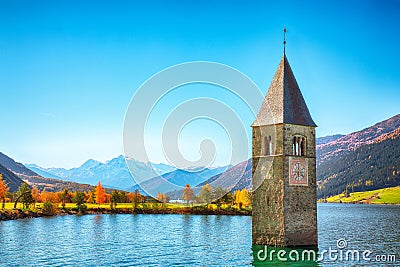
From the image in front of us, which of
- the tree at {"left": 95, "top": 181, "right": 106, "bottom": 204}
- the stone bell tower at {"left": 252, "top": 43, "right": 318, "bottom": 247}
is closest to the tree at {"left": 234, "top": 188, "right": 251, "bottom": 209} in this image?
the tree at {"left": 95, "top": 181, "right": 106, "bottom": 204}

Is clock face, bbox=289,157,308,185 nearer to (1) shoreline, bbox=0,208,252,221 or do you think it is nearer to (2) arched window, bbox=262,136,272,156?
(2) arched window, bbox=262,136,272,156

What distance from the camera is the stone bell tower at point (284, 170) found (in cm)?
3947

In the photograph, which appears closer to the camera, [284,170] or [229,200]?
[284,170]

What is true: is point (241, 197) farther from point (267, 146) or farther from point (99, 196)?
point (267, 146)

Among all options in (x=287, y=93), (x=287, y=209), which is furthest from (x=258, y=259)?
(x=287, y=93)

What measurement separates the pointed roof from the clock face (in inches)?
127

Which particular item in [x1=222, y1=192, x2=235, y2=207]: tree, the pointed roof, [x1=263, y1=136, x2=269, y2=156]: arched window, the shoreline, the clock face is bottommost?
the shoreline

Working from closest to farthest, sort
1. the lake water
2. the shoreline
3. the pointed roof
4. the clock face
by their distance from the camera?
the lake water < the clock face < the pointed roof < the shoreline

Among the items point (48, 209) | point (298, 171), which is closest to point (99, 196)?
point (48, 209)

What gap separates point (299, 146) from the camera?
4116 centimetres

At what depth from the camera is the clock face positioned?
3991cm

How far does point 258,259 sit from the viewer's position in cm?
3731

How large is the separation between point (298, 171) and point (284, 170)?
1.55m

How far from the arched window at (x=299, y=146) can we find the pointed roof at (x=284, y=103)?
4.25 ft
